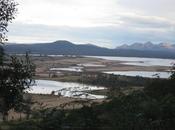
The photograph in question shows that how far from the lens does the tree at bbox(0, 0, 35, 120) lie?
22.8m

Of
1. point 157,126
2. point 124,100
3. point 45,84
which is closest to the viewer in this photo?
point 157,126

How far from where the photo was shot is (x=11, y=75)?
76.0 ft

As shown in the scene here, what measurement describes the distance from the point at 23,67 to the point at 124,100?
65.6 ft

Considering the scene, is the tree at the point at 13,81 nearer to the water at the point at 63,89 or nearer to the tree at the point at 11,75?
the tree at the point at 11,75

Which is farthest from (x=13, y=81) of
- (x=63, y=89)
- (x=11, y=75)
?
(x=63, y=89)

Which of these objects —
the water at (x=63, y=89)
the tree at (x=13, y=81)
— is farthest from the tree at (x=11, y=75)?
the water at (x=63, y=89)

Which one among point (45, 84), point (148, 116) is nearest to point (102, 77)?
point (45, 84)

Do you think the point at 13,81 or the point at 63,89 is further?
the point at 63,89

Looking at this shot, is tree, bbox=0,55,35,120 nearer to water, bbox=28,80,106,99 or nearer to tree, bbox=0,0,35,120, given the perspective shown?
tree, bbox=0,0,35,120

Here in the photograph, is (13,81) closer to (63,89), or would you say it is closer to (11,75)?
(11,75)

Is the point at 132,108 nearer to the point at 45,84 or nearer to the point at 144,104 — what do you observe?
the point at 144,104

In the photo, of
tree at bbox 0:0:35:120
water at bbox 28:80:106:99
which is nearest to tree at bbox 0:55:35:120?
tree at bbox 0:0:35:120

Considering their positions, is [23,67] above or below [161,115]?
above

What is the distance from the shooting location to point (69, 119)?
34.2 m
